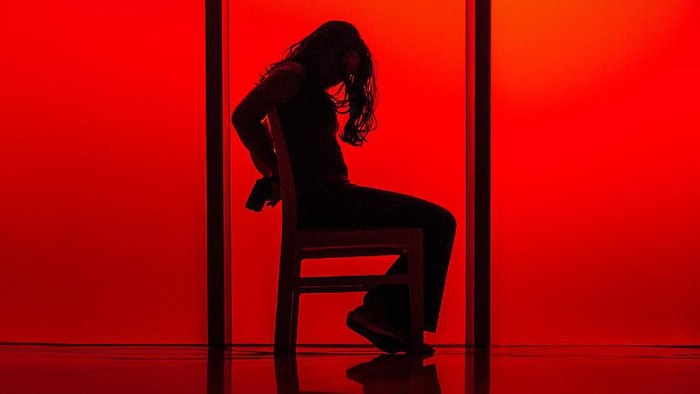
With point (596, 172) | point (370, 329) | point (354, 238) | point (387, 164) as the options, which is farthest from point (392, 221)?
point (596, 172)

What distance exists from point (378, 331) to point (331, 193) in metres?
0.37

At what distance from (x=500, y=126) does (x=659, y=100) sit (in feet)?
1.90

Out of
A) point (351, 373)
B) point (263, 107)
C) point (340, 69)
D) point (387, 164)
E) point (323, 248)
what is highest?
point (340, 69)

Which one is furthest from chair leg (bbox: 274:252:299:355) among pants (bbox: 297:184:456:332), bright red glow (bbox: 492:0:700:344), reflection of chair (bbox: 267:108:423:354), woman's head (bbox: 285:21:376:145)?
bright red glow (bbox: 492:0:700:344)

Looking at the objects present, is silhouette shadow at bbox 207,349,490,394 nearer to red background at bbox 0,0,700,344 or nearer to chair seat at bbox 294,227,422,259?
chair seat at bbox 294,227,422,259

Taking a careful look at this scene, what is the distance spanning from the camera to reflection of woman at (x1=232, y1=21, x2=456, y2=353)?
7.64 ft

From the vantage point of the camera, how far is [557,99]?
3.34m

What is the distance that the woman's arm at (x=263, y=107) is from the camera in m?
2.27

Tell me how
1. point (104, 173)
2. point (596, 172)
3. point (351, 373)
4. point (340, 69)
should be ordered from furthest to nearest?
1. point (104, 173)
2. point (596, 172)
3. point (340, 69)
4. point (351, 373)

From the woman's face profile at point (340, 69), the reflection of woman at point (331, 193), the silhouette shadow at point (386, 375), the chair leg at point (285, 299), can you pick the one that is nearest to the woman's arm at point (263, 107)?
the reflection of woman at point (331, 193)

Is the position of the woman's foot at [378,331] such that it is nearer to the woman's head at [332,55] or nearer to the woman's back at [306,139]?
the woman's back at [306,139]

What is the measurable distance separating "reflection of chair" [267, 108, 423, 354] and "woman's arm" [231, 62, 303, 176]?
36 mm

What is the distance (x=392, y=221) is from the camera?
2350 mm

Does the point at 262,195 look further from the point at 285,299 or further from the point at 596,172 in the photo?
the point at 596,172
